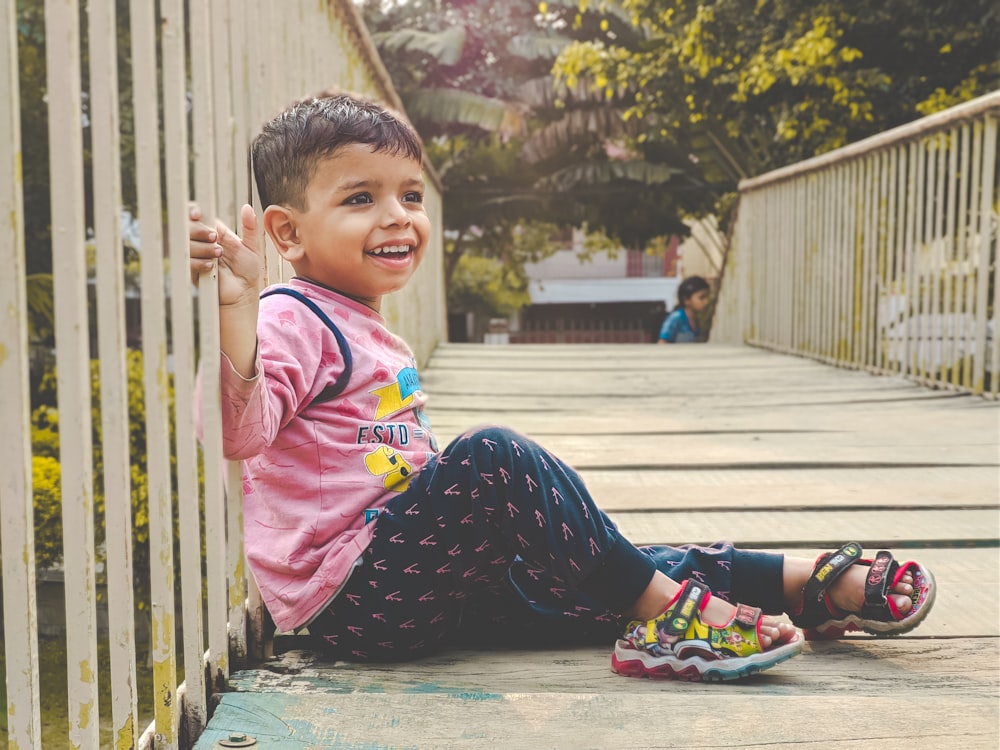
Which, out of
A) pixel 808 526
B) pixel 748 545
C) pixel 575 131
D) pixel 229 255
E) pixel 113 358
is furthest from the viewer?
pixel 575 131

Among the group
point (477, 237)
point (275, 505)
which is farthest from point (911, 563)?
point (477, 237)

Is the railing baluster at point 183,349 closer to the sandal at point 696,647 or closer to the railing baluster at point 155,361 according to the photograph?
the railing baluster at point 155,361

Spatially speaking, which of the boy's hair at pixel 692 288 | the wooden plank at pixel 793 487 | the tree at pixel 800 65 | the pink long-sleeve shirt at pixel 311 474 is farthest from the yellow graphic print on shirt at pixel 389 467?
the tree at pixel 800 65

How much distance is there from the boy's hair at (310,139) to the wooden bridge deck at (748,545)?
72 cm

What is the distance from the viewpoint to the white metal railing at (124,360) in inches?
32.3

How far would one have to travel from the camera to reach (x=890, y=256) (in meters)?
4.85

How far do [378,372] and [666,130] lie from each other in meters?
11.8

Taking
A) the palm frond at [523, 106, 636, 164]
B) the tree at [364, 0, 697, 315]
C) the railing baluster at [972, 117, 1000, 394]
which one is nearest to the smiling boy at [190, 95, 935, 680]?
the railing baluster at [972, 117, 1000, 394]

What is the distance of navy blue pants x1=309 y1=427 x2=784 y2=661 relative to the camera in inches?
54.1

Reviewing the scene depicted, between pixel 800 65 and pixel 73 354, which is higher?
pixel 800 65

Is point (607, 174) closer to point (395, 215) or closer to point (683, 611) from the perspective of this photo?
point (395, 215)

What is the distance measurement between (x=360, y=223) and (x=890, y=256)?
4.03m

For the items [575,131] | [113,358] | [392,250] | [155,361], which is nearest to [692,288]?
[392,250]

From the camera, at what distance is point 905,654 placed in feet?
4.91
